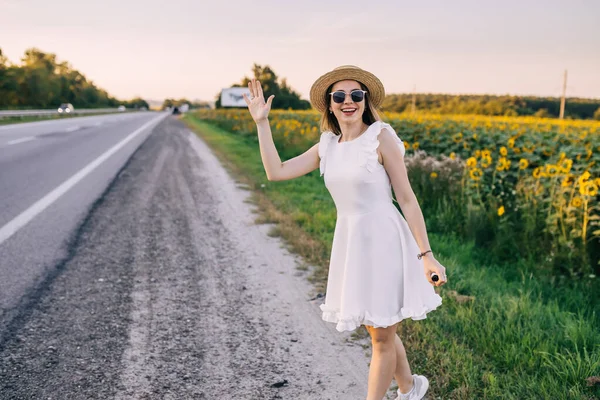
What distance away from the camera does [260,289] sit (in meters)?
4.11

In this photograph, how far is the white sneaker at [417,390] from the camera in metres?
2.50

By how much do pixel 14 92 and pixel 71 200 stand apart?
205ft

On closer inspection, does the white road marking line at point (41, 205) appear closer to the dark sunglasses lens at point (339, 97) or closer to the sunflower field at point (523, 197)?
the dark sunglasses lens at point (339, 97)

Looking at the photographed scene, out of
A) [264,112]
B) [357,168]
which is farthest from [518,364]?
[264,112]

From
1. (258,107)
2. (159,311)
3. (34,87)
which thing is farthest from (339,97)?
(34,87)

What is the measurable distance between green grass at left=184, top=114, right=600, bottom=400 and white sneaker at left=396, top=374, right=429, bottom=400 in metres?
0.15

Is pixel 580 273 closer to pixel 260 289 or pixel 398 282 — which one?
pixel 260 289

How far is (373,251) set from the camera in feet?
7.28

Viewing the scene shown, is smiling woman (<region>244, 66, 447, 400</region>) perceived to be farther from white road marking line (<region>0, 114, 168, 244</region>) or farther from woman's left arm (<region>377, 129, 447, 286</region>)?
white road marking line (<region>0, 114, 168, 244</region>)

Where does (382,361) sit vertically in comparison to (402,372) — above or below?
above

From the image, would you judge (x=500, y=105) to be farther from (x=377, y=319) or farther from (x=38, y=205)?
(x=377, y=319)

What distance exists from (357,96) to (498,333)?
1.78m

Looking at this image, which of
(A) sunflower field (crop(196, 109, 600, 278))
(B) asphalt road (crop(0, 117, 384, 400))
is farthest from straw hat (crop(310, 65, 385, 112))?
(A) sunflower field (crop(196, 109, 600, 278))

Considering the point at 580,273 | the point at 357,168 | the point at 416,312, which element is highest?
the point at 357,168
